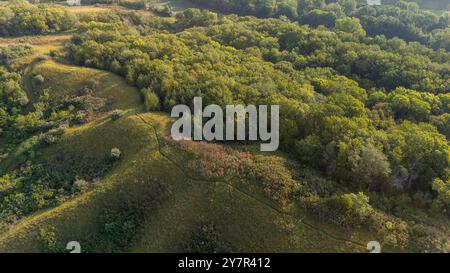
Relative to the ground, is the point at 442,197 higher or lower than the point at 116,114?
lower

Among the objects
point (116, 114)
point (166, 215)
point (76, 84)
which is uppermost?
point (76, 84)

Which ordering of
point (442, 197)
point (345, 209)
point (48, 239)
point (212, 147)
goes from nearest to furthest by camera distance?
point (48, 239), point (345, 209), point (442, 197), point (212, 147)

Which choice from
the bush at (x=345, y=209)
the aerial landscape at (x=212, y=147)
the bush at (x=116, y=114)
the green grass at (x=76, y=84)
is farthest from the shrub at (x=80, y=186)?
the bush at (x=345, y=209)

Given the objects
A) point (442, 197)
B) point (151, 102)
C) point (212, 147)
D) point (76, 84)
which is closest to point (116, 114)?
point (151, 102)

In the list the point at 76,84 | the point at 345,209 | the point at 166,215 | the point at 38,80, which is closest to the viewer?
the point at 345,209

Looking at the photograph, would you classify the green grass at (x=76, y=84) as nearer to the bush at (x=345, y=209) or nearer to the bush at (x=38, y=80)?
the bush at (x=38, y=80)

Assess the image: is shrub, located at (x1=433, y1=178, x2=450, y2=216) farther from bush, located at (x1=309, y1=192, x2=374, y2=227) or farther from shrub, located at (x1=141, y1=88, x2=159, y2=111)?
shrub, located at (x1=141, y1=88, x2=159, y2=111)

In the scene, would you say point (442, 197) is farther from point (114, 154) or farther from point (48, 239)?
point (48, 239)

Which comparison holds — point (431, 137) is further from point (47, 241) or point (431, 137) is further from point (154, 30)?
point (154, 30)

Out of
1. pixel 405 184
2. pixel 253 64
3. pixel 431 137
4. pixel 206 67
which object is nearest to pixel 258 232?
pixel 405 184
